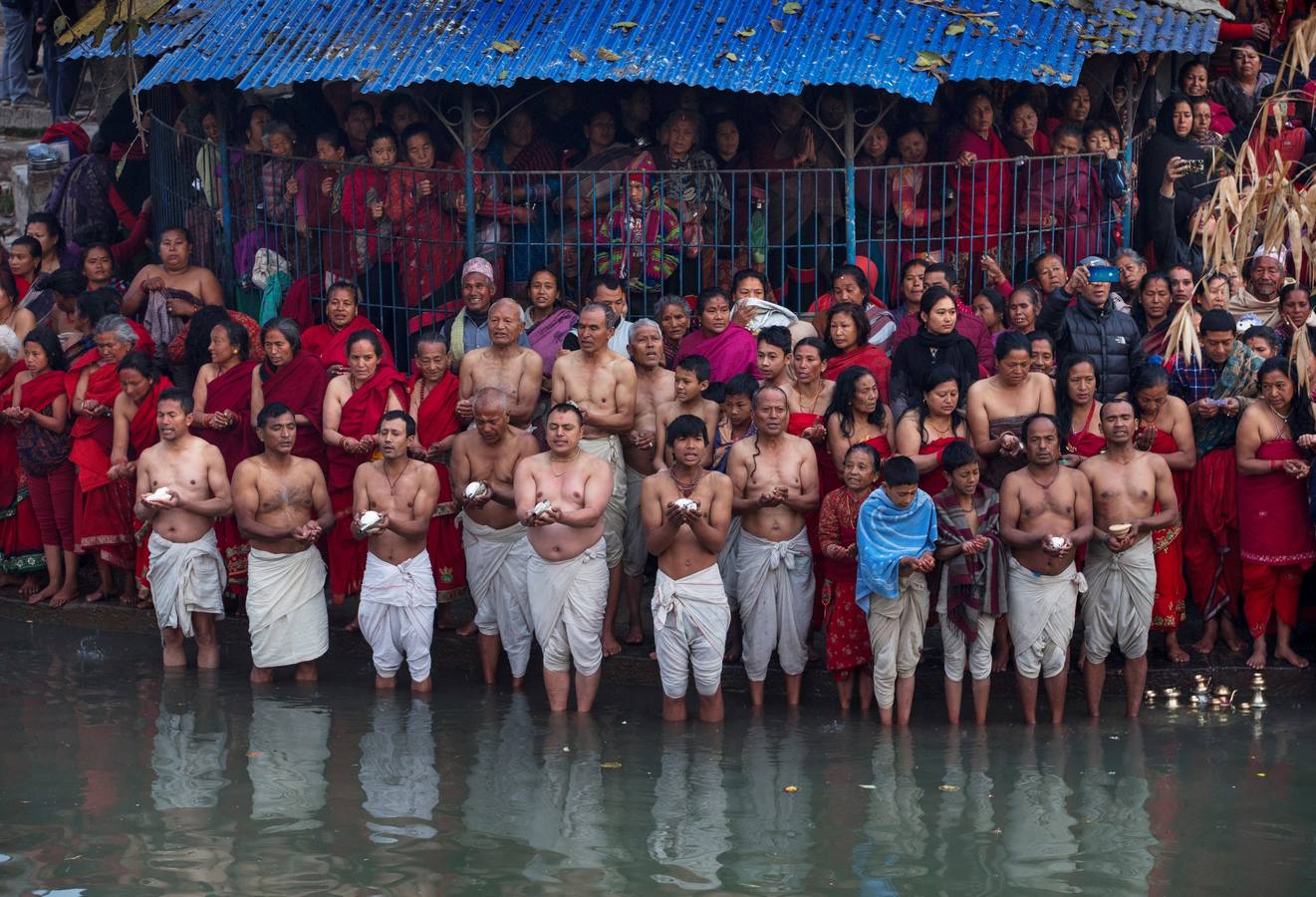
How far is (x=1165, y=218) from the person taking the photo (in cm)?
1154

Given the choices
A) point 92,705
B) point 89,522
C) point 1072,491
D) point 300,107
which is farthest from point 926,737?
point 300,107

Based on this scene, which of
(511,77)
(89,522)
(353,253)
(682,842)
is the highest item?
(511,77)

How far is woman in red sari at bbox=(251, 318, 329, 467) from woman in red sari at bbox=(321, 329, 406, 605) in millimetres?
103

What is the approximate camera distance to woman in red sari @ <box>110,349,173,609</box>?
10.2 metres

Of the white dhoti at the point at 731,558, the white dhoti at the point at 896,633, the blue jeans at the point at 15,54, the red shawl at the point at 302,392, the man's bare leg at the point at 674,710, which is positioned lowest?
the man's bare leg at the point at 674,710

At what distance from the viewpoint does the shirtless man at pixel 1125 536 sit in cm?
878

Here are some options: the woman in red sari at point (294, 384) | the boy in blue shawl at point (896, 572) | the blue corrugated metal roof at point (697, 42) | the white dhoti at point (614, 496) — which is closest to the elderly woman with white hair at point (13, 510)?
the woman in red sari at point (294, 384)

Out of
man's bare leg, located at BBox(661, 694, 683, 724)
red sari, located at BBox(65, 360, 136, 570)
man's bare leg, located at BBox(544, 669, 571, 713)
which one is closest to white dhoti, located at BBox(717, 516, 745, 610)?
man's bare leg, located at BBox(661, 694, 683, 724)

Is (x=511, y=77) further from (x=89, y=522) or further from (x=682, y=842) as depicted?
(x=682, y=842)

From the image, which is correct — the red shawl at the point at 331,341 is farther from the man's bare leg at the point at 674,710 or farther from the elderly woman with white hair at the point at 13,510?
the man's bare leg at the point at 674,710

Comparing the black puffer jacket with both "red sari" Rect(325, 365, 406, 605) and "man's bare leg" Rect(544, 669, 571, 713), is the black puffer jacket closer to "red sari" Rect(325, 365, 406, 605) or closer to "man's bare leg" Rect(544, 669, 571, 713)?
"man's bare leg" Rect(544, 669, 571, 713)

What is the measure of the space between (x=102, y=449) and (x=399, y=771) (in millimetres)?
3270

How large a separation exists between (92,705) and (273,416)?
1.72 meters

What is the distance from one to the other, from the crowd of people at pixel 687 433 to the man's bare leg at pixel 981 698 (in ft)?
0.08
